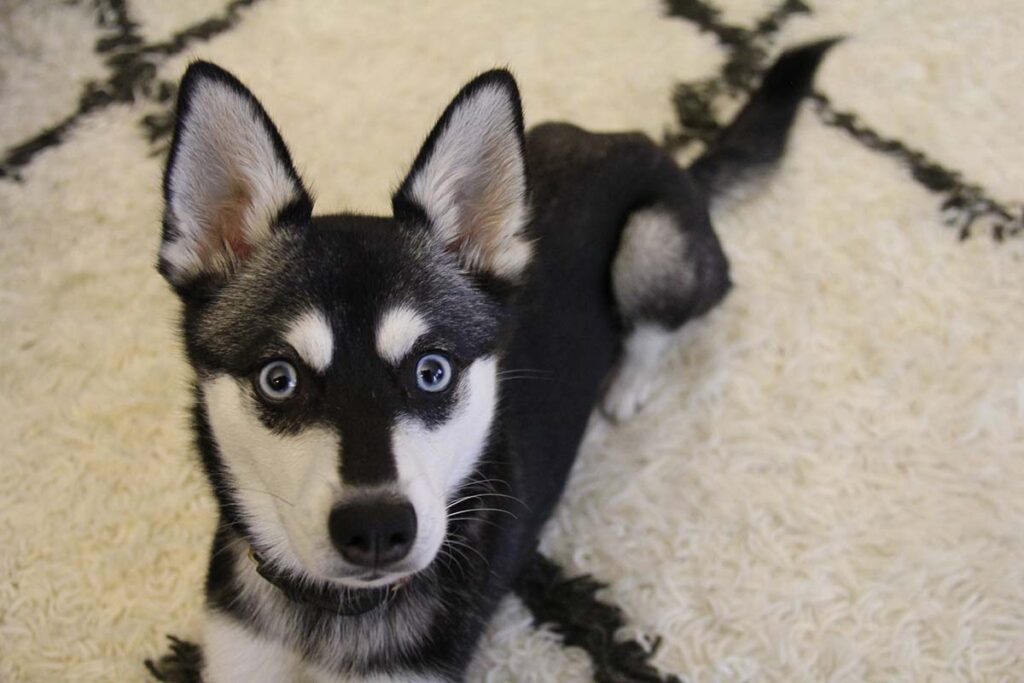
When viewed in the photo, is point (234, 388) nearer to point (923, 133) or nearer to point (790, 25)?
point (923, 133)

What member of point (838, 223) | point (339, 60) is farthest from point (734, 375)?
point (339, 60)

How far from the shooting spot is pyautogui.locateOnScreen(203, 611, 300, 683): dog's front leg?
61.6 inches

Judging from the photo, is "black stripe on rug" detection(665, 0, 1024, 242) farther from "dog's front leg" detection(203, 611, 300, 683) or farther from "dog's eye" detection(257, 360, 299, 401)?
"dog's front leg" detection(203, 611, 300, 683)

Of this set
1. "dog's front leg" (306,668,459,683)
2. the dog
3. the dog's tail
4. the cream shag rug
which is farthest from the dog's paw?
"dog's front leg" (306,668,459,683)

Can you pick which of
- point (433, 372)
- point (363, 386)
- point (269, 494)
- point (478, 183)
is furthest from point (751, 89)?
point (269, 494)

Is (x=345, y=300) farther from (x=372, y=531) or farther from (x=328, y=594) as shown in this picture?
(x=328, y=594)

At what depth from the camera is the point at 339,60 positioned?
3.09 metres

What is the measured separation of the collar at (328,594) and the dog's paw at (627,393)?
1.00 metres

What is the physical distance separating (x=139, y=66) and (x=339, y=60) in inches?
27.4

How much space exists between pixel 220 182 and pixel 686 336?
1.50 metres

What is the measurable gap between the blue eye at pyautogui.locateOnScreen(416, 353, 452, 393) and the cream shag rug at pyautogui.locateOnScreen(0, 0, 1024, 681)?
0.58 m

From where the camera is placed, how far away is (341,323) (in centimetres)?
129

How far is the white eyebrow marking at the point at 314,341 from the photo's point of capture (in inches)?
50.2

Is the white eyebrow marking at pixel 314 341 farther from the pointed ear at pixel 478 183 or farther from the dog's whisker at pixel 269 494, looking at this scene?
the pointed ear at pixel 478 183
